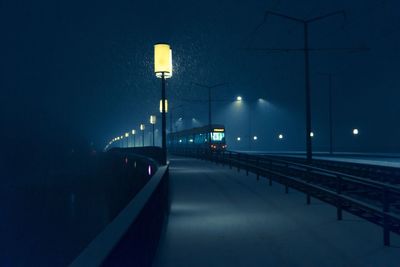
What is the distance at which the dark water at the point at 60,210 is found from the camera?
161 feet

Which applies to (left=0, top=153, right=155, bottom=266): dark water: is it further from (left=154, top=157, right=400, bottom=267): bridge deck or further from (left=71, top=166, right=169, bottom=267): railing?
(left=71, top=166, right=169, bottom=267): railing

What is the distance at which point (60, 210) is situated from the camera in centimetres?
7519

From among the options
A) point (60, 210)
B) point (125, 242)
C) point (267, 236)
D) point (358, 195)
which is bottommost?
point (60, 210)

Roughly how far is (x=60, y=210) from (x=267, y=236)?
221 feet

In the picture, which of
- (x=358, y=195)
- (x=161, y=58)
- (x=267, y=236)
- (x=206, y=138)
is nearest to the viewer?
(x=267, y=236)

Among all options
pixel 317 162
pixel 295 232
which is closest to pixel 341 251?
pixel 295 232

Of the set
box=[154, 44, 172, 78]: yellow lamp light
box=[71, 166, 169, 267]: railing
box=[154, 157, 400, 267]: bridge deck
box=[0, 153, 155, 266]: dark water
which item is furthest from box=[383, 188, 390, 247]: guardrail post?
box=[0, 153, 155, 266]: dark water

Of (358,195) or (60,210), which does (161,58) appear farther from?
(60,210)

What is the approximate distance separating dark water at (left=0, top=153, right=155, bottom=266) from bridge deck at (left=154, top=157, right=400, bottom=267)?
1366 centimetres

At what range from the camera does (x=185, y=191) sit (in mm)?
21672

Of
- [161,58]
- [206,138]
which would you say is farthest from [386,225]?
[206,138]

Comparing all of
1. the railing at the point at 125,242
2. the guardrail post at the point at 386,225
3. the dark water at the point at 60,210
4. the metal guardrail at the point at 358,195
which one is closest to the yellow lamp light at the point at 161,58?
the metal guardrail at the point at 358,195

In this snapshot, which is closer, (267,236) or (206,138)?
(267,236)

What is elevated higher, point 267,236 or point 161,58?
point 161,58
